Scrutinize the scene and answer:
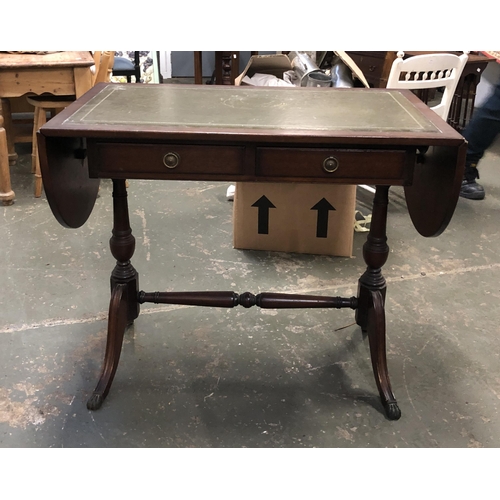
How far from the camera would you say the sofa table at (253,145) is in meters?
1.47

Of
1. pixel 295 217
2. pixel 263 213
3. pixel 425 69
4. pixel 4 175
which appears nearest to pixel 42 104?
pixel 4 175

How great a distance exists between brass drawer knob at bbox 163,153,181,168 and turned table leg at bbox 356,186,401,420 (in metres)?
0.70

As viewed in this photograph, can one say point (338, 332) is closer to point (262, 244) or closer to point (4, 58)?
point (262, 244)

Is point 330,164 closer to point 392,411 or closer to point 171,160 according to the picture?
point 171,160

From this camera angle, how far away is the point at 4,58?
10.6ft

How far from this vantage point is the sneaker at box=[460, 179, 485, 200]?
3.60m

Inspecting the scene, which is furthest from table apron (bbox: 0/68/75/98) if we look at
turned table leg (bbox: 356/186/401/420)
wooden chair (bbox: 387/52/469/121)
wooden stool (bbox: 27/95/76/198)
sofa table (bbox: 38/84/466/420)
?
turned table leg (bbox: 356/186/401/420)

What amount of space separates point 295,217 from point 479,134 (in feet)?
4.85

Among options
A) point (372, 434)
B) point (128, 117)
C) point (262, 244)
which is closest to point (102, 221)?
point (262, 244)

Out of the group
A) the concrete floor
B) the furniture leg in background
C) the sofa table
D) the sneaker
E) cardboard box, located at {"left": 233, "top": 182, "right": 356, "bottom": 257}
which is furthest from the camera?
the sneaker

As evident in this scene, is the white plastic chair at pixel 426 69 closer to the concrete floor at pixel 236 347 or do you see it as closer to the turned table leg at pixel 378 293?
the concrete floor at pixel 236 347

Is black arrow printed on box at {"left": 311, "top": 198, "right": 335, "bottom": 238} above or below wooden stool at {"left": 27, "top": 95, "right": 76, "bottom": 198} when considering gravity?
below

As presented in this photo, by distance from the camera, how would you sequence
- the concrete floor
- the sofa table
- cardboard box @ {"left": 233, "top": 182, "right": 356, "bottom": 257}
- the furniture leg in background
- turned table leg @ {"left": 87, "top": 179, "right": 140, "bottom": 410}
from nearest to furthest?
the sofa table → the concrete floor → turned table leg @ {"left": 87, "top": 179, "right": 140, "bottom": 410} → cardboard box @ {"left": 233, "top": 182, "right": 356, "bottom": 257} → the furniture leg in background

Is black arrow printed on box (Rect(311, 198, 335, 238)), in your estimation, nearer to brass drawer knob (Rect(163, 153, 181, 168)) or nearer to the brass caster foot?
the brass caster foot
